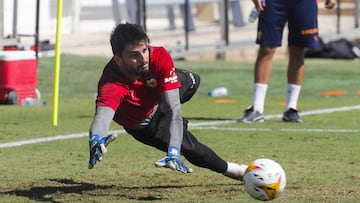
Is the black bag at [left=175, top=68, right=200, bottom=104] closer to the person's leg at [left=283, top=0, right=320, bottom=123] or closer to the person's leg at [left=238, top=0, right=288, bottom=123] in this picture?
the person's leg at [left=238, top=0, right=288, bottom=123]

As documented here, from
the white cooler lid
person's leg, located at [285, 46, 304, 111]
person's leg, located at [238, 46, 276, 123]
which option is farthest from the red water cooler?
person's leg, located at [285, 46, 304, 111]

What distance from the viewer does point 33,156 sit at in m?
9.65

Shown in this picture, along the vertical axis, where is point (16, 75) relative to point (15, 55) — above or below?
below

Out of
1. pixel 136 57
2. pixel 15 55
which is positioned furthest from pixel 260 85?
pixel 136 57

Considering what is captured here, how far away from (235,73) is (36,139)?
721 centimetres

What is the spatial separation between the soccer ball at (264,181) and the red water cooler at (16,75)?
23.1 feet

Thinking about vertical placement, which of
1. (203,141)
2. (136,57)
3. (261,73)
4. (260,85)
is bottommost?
(203,141)

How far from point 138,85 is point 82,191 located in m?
0.93

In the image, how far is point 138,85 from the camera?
737 cm

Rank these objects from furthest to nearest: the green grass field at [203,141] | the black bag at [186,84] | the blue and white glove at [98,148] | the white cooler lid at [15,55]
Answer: the white cooler lid at [15,55], the black bag at [186,84], the green grass field at [203,141], the blue and white glove at [98,148]

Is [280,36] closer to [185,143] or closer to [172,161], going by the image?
[185,143]

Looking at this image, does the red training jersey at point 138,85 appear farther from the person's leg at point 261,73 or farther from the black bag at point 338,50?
the black bag at point 338,50

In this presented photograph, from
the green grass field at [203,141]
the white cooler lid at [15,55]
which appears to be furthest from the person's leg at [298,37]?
the white cooler lid at [15,55]

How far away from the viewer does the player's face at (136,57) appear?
711 centimetres
